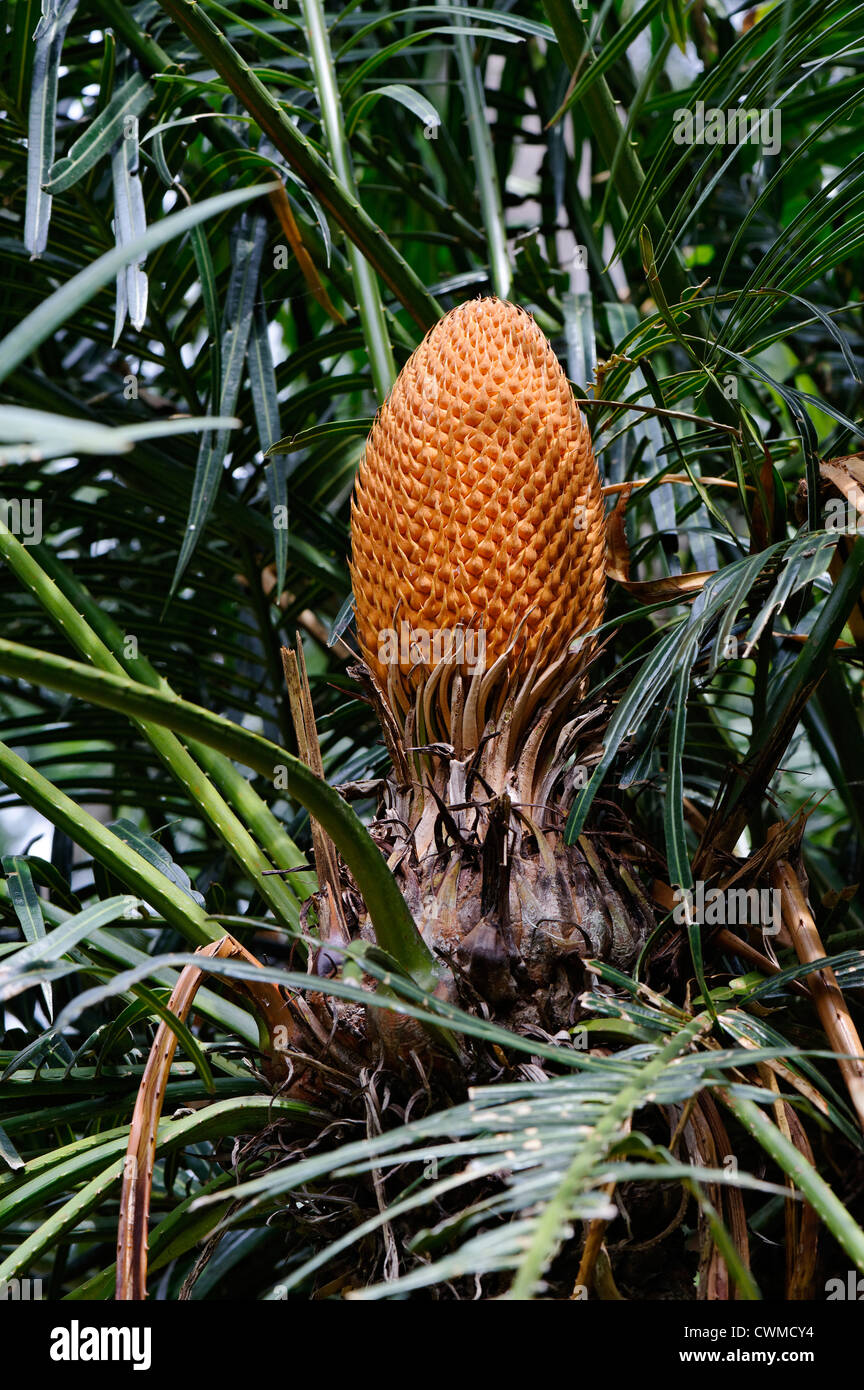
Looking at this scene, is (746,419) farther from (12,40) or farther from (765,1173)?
(12,40)

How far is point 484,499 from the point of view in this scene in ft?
2.17

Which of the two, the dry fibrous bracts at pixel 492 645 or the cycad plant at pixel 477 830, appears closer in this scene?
the cycad plant at pixel 477 830

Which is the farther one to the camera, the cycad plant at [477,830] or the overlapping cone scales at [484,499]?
the overlapping cone scales at [484,499]

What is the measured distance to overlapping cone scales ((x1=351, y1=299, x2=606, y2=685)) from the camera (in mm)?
663

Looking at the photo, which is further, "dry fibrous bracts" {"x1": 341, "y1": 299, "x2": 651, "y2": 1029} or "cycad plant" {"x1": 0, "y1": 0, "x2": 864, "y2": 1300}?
"dry fibrous bracts" {"x1": 341, "y1": 299, "x2": 651, "y2": 1029}

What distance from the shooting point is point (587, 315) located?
1.00 meters

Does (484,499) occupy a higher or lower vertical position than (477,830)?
higher

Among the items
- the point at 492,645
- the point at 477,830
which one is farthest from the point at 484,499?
the point at 477,830

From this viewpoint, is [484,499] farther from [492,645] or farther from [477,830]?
[477,830]

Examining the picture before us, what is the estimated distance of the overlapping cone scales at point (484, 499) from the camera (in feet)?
2.17

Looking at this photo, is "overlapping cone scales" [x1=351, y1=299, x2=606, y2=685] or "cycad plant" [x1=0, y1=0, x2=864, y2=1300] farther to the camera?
"overlapping cone scales" [x1=351, y1=299, x2=606, y2=685]
